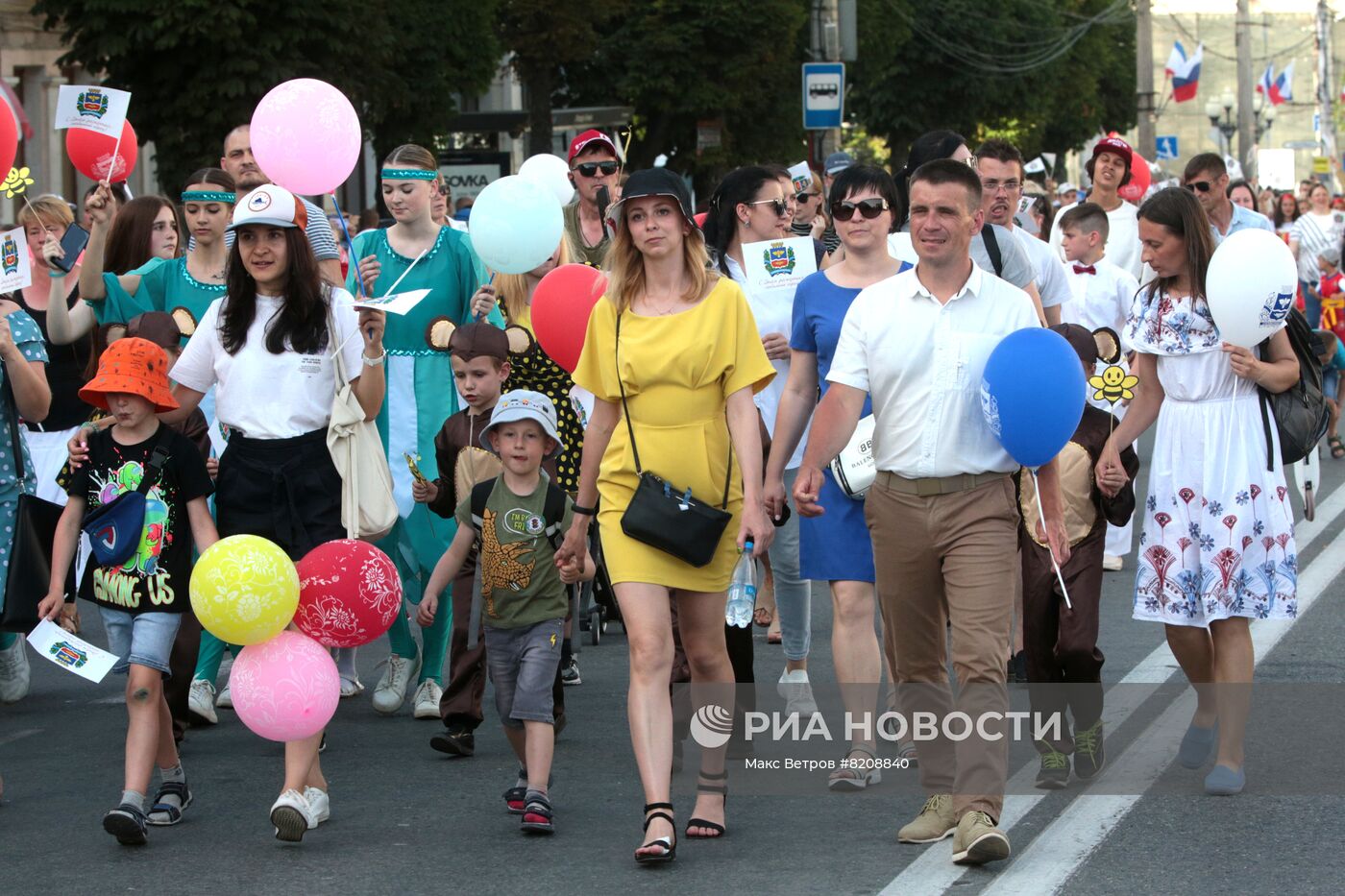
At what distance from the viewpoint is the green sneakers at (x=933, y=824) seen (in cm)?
608

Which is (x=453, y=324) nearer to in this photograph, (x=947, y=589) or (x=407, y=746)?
(x=407, y=746)

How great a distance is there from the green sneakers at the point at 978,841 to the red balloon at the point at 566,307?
259 cm

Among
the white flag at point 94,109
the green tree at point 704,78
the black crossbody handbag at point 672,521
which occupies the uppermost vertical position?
the green tree at point 704,78

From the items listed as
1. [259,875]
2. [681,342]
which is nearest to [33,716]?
[259,875]

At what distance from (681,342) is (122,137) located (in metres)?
4.66

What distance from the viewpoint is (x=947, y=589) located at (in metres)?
5.97

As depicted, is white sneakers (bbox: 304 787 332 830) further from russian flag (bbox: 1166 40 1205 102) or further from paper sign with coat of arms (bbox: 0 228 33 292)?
russian flag (bbox: 1166 40 1205 102)

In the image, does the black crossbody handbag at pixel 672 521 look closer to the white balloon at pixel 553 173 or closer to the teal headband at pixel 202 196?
the teal headband at pixel 202 196

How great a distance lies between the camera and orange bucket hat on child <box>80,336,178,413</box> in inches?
258

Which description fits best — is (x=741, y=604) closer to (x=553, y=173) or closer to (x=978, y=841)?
(x=978, y=841)

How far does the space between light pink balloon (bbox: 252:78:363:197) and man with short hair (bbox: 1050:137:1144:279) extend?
5.06m

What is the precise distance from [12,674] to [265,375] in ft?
8.84

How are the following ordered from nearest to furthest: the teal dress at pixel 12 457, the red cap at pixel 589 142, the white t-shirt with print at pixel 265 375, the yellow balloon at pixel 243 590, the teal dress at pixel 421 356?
the yellow balloon at pixel 243 590 < the white t-shirt with print at pixel 265 375 < the teal dress at pixel 12 457 < the teal dress at pixel 421 356 < the red cap at pixel 589 142

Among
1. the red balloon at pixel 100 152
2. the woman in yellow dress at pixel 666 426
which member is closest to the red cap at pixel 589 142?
the red balloon at pixel 100 152
